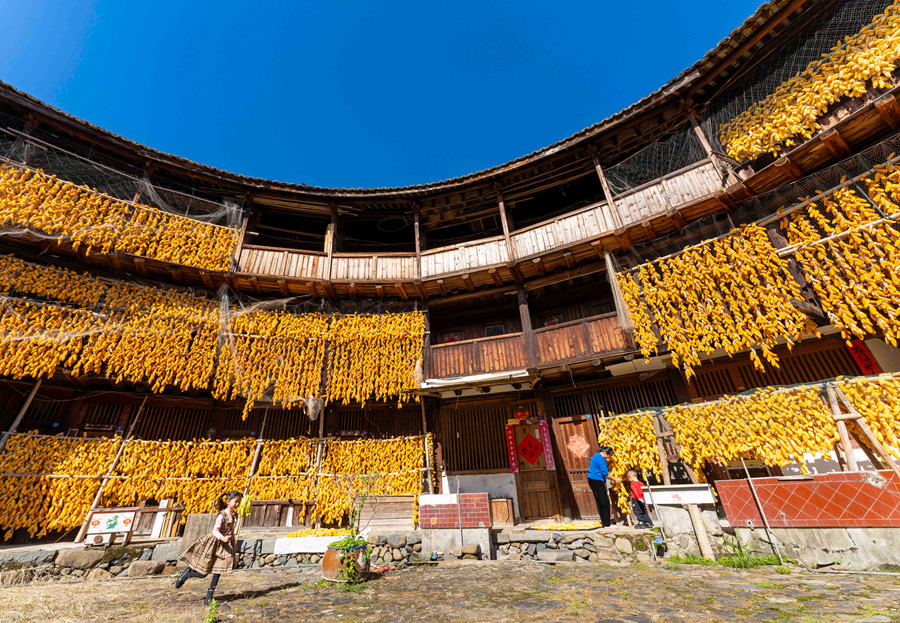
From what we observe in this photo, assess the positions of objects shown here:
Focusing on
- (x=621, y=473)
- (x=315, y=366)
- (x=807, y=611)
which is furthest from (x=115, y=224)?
(x=807, y=611)

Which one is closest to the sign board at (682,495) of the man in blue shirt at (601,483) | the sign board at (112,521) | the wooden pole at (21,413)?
the man in blue shirt at (601,483)

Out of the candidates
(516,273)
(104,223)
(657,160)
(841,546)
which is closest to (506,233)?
(516,273)

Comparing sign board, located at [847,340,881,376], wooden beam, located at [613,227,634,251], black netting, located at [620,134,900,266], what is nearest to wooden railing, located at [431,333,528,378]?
wooden beam, located at [613,227,634,251]

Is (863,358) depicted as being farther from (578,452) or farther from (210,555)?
(210,555)

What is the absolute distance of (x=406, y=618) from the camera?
450 cm

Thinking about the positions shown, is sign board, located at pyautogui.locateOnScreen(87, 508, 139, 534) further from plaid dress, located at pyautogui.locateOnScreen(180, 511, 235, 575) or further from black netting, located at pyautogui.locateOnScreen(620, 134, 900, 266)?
black netting, located at pyautogui.locateOnScreen(620, 134, 900, 266)

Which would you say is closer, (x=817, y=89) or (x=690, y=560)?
(x=690, y=560)

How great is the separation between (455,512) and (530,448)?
4275mm

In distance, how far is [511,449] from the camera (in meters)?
11.8

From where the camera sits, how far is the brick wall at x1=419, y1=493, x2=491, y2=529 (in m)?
8.41

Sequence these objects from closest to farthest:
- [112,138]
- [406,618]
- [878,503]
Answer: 1. [406,618]
2. [878,503]
3. [112,138]

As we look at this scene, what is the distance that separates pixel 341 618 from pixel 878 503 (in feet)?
25.1

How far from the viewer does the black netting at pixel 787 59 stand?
8656 mm

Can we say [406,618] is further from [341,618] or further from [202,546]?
[202,546]
